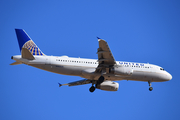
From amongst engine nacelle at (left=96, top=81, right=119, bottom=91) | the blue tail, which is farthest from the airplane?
engine nacelle at (left=96, top=81, right=119, bottom=91)

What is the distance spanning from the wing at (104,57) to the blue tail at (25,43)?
27.1 feet

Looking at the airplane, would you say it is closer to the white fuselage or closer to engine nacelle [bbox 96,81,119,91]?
the white fuselage

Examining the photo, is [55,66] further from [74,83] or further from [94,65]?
[74,83]

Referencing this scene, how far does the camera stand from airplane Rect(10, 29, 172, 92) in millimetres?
30109

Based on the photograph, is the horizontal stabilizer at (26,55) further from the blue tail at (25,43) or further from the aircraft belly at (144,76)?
the aircraft belly at (144,76)

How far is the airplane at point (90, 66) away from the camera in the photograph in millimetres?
30109

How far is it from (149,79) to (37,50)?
16.1m

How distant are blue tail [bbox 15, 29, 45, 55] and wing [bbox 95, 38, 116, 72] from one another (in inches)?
325

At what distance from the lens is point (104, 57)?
29.5 metres

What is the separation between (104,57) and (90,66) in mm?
3289

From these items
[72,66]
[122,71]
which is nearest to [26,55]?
[72,66]

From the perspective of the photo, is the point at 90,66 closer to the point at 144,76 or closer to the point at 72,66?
the point at 72,66

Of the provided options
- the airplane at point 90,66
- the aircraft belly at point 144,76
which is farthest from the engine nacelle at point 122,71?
the aircraft belly at point 144,76

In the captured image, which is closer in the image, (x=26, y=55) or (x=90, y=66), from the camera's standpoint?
(x=26, y=55)
